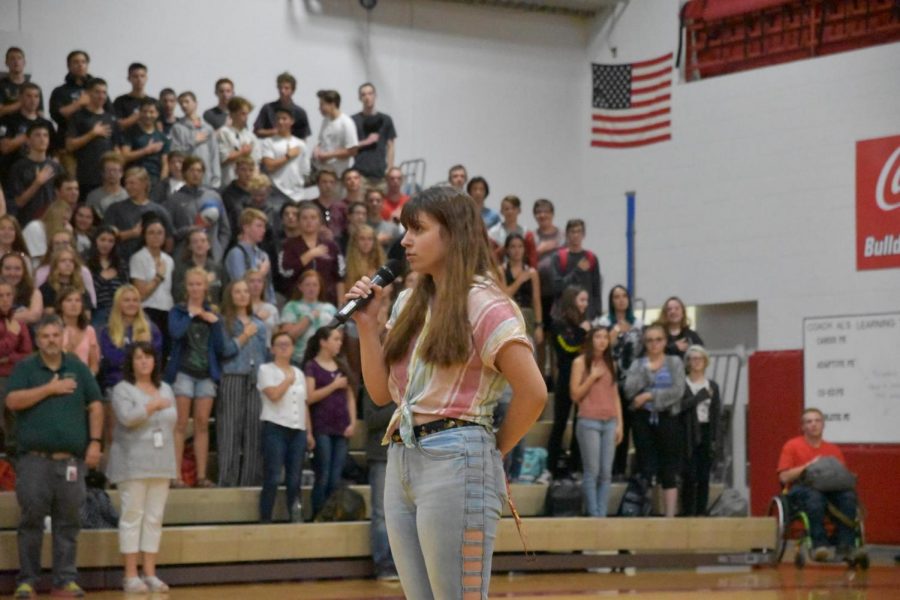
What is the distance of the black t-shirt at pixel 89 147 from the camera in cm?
1284

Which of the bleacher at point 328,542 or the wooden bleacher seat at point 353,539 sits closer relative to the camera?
the wooden bleacher seat at point 353,539

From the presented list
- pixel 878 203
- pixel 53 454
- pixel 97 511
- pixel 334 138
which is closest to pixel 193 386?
pixel 97 511

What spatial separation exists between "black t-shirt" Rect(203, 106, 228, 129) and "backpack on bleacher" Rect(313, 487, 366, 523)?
5.51 m

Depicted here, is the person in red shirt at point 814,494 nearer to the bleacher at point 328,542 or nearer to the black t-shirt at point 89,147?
the bleacher at point 328,542

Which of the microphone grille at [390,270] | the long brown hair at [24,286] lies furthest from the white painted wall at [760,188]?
the microphone grille at [390,270]

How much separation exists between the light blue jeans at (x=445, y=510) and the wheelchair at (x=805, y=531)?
8812 mm

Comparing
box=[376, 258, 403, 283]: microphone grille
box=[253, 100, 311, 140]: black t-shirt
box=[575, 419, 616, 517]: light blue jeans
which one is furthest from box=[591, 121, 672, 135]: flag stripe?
box=[376, 258, 403, 283]: microphone grille

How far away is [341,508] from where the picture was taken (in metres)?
10.3

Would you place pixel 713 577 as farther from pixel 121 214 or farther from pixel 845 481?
pixel 121 214

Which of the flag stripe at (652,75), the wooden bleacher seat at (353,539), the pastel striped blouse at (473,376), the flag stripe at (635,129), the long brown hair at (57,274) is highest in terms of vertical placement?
the flag stripe at (652,75)

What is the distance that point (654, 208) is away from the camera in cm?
1736

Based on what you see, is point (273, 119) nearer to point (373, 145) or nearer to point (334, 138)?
point (334, 138)

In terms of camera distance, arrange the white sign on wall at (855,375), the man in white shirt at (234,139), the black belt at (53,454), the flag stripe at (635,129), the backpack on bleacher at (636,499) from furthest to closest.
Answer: the flag stripe at (635,129), the white sign on wall at (855,375), the man in white shirt at (234,139), the backpack on bleacher at (636,499), the black belt at (53,454)

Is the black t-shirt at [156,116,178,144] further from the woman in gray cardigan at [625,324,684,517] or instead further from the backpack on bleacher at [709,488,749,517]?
the backpack on bleacher at [709,488,749,517]
